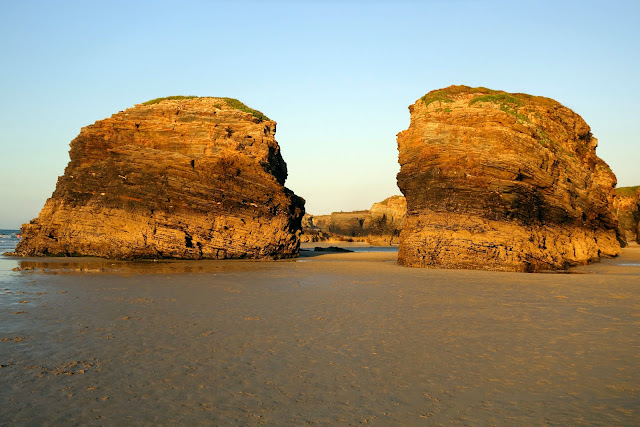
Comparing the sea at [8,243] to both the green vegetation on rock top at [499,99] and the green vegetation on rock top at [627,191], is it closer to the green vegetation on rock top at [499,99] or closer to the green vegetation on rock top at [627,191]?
the green vegetation on rock top at [499,99]

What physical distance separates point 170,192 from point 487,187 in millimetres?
19461

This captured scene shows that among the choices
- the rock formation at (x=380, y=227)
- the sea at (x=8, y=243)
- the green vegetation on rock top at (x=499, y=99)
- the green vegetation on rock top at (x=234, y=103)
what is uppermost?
the green vegetation on rock top at (x=234, y=103)

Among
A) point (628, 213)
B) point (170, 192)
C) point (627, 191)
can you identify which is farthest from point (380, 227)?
point (170, 192)

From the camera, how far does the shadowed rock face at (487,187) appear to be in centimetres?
2305

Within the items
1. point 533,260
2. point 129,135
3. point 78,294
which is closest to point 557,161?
point 533,260

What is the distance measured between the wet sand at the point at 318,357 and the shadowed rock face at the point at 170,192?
544 inches

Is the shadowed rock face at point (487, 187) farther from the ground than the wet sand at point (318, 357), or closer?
farther from the ground

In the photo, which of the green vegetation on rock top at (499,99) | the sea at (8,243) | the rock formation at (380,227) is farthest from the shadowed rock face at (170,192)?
the rock formation at (380,227)

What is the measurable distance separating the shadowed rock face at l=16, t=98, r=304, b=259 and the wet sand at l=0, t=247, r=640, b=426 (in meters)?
13.8

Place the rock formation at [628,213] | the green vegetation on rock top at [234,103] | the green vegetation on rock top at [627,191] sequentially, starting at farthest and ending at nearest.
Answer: the green vegetation on rock top at [627,191]
the rock formation at [628,213]
the green vegetation on rock top at [234,103]

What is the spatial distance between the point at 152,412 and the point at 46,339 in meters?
4.49

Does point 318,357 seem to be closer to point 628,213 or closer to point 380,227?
point 380,227

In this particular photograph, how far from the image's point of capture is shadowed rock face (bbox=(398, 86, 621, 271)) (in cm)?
2305

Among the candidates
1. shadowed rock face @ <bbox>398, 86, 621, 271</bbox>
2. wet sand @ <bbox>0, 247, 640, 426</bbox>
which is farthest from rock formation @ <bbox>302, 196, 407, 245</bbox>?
wet sand @ <bbox>0, 247, 640, 426</bbox>
